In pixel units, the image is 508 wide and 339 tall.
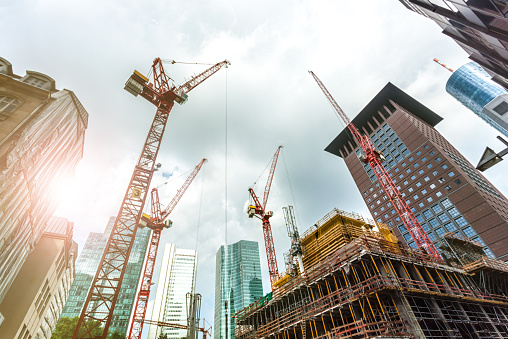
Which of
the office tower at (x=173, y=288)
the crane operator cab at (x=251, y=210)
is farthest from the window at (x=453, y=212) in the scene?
the office tower at (x=173, y=288)

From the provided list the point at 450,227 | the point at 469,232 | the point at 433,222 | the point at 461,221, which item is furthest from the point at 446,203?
the point at 469,232

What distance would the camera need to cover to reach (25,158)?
18922 mm

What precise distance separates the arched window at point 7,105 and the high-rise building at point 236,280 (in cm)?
14912

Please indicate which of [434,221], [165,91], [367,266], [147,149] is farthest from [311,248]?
[434,221]

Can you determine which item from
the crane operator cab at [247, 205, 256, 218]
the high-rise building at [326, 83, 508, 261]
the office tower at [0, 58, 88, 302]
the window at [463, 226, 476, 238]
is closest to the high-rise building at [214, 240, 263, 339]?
the high-rise building at [326, 83, 508, 261]

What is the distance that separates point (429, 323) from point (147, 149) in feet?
125

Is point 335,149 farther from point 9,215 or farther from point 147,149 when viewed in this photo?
point 9,215

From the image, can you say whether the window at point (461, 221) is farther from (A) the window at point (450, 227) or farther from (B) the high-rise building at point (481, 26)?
(B) the high-rise building at point (481, 26)

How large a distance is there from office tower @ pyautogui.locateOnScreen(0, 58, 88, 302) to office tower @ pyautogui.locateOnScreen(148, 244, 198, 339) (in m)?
122

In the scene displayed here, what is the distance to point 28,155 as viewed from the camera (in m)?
19.3

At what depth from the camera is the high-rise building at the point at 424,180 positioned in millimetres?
58562

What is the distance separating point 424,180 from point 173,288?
146 meters

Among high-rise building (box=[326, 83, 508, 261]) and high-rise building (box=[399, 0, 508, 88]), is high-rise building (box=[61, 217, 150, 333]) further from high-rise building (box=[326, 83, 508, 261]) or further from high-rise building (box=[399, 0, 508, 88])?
high-rise building (box=[399, 0, 508, 88])

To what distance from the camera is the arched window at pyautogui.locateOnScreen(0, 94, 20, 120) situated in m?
20.2
